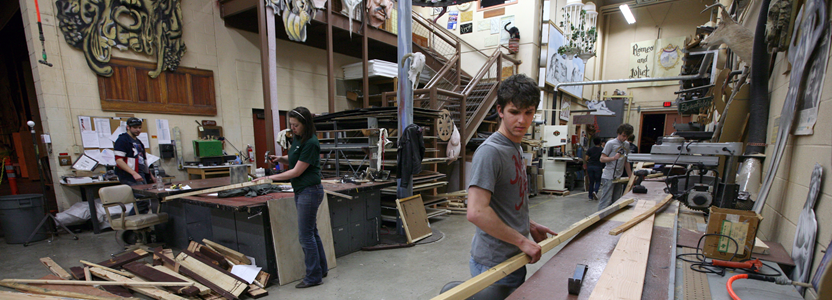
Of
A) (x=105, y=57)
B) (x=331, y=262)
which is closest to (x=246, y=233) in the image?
(x=331, y=262)

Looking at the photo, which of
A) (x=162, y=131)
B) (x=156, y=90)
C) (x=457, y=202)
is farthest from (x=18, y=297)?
(x=457, y=202)

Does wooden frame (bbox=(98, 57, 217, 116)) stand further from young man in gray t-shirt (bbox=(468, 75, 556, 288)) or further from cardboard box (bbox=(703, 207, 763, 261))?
cardboard box (bbox=(703, 207, 763, 261))

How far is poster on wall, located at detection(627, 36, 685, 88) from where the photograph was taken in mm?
10539

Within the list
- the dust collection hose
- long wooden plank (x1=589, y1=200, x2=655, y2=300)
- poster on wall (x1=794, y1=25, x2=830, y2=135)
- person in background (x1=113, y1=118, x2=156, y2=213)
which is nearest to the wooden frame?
person in background (x1=113, y1=118, x2=156, y2=213)

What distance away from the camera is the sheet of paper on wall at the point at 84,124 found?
4.84 meters

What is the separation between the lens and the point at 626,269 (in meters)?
1.39

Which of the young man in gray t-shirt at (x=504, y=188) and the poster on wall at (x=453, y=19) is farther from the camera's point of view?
the poster on wall at (x=453, y=19)

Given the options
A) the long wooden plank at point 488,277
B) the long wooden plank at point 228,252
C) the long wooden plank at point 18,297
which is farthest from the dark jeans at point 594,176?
the long wooden plank at point 18,297

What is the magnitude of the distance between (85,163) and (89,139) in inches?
14.9

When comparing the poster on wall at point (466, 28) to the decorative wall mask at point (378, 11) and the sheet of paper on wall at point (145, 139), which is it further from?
the sheet of paper on wall at point (145, 139)

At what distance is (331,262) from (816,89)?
12.4 ft

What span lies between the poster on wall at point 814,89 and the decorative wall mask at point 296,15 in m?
6.51

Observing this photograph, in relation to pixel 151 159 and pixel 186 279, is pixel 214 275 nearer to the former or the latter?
pixel 186 279

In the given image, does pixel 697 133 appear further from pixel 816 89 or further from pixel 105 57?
pixel 105 57
